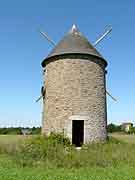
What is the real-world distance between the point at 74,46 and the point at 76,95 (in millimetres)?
3366

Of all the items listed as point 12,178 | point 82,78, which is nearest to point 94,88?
point 82,78

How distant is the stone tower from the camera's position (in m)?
16.9

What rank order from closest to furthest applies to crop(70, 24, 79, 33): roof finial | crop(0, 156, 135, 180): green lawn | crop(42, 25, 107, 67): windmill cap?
crop(0, 156, 135, 180): green lawn → crop(42, 25, 107, 67): windmill cap → crop(70, 24, 79, 33): roof finial

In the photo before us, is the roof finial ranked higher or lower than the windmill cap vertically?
higher

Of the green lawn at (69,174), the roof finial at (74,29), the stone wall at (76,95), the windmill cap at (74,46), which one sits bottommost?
the green lawn at (69,174)

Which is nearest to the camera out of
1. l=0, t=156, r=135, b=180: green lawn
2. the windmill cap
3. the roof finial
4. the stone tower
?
l=0, t=156, r=135, b=180: green lawn

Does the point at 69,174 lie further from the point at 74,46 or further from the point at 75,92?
the point at 74,46

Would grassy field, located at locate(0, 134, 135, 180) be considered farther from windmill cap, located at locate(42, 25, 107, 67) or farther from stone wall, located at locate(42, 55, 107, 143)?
windmill cap, located at locate(42, 25, 107, 67)

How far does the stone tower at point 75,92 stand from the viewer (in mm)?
16936

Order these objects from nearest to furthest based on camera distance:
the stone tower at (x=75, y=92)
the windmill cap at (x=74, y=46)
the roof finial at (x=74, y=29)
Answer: the stone tower at (x=75, y=92)
the windmill cap at (x=74, y=46)
the roof finial at (x=74, y=29)

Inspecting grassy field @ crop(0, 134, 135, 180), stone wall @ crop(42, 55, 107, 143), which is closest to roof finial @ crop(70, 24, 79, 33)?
stone wall @ crop(42, 55, 107, 143)

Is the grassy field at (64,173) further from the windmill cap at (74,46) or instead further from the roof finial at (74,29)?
Result: the roof finial at (74,29)

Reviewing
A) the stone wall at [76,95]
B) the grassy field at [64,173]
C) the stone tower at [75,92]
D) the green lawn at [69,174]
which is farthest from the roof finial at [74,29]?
the green lawn at [69,174]

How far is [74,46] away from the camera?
59.8 feet
